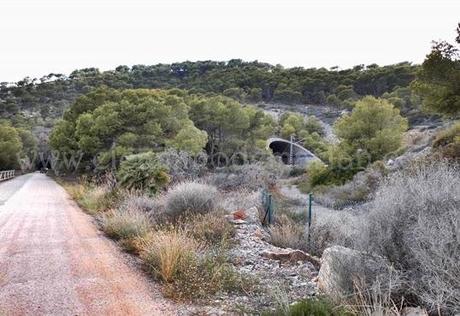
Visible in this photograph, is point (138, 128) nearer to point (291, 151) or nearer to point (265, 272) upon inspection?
point (265, 272)

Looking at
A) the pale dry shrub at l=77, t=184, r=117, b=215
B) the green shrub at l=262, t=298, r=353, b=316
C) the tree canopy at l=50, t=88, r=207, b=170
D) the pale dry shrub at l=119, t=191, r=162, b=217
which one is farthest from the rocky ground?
the tree canopy at l=50, t=88, r=207, b=170

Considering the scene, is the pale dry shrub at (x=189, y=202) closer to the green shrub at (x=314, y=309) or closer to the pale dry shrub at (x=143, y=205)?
the pale dry shrub at (x=143, y=205)

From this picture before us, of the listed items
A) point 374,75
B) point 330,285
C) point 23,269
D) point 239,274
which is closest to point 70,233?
point 23,269

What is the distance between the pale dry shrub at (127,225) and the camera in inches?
431

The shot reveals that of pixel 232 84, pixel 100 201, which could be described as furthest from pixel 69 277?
pixel 232 84

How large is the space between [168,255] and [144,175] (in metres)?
11.2

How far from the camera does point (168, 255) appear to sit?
7.74 metres

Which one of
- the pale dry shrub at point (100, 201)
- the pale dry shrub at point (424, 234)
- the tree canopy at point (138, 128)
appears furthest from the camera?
the tree canopy at point (138, 128)

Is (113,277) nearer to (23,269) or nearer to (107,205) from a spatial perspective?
(23,269)

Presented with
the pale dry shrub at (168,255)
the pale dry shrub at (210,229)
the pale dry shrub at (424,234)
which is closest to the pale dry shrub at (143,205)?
the pale dry shrub at (210,229)

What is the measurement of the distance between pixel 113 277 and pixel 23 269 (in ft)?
5.83

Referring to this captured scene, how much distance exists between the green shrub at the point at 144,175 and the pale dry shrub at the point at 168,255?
9.27m

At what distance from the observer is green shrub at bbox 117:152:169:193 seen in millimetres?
18184

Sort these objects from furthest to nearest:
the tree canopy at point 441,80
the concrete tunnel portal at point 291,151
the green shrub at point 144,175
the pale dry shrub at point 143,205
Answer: the concrete tunnel portal at point 291,151 → the tree canopy at point 441,80 → the green shrub at point 144,175 → the pale dry shrub at point 143,205
